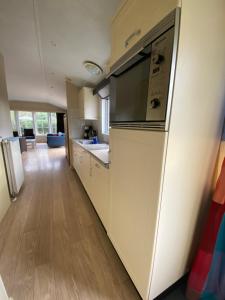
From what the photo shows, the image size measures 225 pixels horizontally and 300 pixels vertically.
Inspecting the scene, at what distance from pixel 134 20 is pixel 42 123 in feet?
31.9

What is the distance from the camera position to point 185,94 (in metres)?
0.65

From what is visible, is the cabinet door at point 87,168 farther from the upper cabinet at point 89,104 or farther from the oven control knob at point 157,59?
the oven control knob at point 157,59

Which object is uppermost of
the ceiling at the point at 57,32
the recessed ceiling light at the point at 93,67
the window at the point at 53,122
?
the ceiling at the point at 57,32

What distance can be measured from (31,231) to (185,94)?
83.1 inches

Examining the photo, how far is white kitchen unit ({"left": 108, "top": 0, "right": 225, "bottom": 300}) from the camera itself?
617 millimetres

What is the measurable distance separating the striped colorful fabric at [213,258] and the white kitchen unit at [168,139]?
0.27 ft

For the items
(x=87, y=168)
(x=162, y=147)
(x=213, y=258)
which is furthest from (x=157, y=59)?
(x=87, y=168)

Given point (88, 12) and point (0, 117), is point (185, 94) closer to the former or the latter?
point (88, 12)

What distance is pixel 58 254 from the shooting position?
1.33m

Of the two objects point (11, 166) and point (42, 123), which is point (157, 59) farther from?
point (42, 123)

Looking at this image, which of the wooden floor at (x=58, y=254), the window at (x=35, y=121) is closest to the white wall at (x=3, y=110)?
the wooden floor at (x=58, y=254)

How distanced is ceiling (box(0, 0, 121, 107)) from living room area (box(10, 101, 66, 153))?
4869 millimetres

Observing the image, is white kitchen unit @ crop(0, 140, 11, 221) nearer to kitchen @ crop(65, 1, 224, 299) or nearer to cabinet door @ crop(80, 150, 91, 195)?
cabinet door @ crop(80, 150, 91, 195)

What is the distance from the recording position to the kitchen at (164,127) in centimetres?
61
